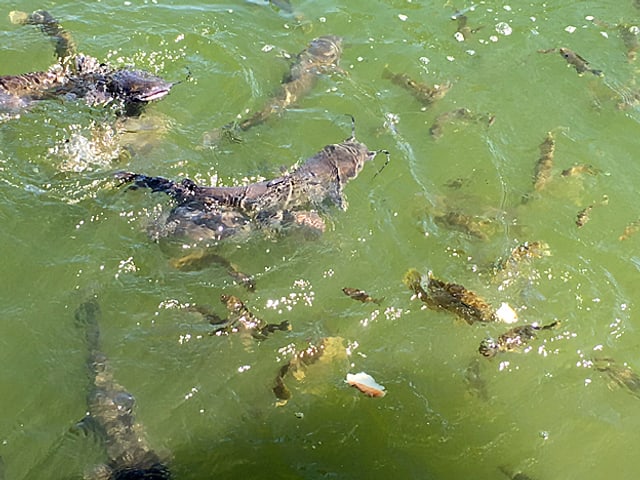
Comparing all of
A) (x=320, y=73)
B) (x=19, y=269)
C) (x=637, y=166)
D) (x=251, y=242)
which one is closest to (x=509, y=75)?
(x=637, y=166)

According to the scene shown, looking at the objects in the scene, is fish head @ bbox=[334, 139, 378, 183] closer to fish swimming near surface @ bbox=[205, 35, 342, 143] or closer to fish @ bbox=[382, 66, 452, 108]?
fish swimming near surface @ bbox=[205, 35, 342, 143]

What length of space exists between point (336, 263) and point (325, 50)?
2931 mm

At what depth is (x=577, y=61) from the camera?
22.4 feet

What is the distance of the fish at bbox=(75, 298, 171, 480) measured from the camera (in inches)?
140

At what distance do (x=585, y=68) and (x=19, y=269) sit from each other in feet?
20.3

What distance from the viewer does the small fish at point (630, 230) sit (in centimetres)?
531

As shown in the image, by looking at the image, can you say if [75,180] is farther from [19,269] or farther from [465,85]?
[465,85]

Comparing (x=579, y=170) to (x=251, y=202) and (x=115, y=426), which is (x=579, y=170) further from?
(x=115, y=426)

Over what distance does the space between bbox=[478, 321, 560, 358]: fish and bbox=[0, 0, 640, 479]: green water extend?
2.8 inches

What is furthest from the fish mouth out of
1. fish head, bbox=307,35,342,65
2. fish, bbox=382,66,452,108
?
fish, bbox=382,66,452,108

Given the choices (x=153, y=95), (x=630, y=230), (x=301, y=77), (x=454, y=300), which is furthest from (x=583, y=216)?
(x=153, y=95)

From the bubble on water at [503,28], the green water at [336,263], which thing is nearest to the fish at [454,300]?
the green water at [336,263]

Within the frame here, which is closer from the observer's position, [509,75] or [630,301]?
[630,301]

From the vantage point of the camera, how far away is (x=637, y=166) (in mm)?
5941
